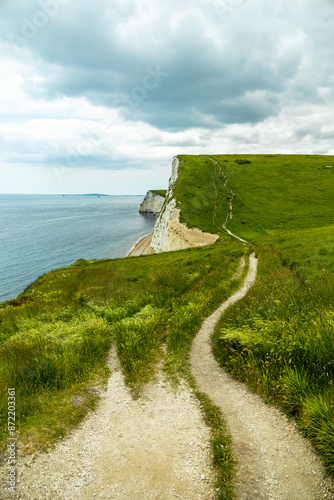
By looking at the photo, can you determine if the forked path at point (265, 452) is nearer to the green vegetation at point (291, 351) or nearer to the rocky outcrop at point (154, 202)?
the green vegetation at point (291, 351)

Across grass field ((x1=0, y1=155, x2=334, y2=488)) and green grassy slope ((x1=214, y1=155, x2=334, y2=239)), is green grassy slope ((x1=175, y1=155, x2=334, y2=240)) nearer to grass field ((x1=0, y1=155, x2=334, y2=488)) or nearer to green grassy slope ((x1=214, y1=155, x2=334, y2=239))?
green grassy slope ((x1=214, y1=155, x2=334, y2=239))

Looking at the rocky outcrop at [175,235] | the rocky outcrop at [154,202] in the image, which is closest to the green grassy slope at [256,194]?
the rocky outcrop at [175,235]

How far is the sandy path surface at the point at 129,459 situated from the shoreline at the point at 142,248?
69.4 metres

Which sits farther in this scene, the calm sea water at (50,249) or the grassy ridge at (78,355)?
the calm sea water at (50,249)

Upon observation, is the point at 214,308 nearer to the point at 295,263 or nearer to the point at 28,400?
the point at 28,400

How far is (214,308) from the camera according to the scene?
1456cm

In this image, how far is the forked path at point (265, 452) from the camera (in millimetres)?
4422

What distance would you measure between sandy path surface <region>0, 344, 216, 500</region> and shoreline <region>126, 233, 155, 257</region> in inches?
2732

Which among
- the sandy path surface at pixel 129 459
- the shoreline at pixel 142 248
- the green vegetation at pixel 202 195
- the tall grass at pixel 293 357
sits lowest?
the shoreline at pixel 142 248

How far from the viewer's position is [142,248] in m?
85.7

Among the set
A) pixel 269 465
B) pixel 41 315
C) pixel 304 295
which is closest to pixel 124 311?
pixel 41 315

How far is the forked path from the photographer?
4.42 m

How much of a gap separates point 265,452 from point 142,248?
8130 centimetres

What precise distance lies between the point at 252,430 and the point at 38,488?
4.58 m
